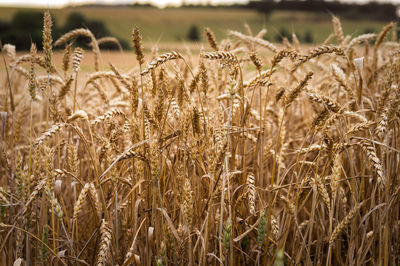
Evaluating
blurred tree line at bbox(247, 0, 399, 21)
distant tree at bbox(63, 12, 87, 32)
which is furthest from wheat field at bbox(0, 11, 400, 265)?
blurred tree line at bbox(247, 0, 399, 21)

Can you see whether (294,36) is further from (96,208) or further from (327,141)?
(96,208)

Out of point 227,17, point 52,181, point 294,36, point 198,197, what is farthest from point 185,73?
point 227,17

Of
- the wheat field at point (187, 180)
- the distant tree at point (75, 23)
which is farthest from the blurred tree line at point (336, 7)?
the wheat field at point (187, 180)

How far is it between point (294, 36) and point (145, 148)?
2.53m

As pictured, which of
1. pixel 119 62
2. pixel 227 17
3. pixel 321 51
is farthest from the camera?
pixel 227 17

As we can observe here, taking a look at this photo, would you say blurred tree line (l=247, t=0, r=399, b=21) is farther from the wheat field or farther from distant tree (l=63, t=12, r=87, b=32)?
the wheat field

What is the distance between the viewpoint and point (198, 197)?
1769 millimetres

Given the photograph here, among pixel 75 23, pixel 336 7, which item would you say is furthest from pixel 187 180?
pixel 336 7

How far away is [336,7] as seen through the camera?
57.8 m

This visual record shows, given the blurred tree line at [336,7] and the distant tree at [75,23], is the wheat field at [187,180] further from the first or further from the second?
the blurred tree line at [336,7]

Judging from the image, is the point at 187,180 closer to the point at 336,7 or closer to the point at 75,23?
the point at 75,23

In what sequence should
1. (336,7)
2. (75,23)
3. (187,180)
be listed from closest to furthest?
(187,180)
(75,23)
(336,7)

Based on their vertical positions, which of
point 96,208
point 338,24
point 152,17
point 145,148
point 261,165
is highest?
point 152,17

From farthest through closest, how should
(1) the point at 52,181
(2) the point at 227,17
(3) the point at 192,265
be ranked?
(2) the point at 227,17, (3) the point at 192,265, (1) the point at 52,181
